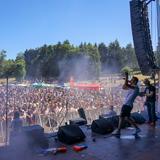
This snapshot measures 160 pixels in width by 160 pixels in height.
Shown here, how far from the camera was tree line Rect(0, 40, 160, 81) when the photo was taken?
5103 centimetres

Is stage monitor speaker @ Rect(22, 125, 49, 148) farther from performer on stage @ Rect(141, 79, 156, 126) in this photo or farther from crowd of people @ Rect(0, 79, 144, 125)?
crowd of people @ Rect(0, 79, 144, 125)

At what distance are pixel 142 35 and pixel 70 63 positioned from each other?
1730 inches

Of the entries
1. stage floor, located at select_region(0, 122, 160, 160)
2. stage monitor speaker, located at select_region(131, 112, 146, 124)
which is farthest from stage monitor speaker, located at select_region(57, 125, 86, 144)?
stage monitor speaker, located at select_region(131, 112, 146, 124)

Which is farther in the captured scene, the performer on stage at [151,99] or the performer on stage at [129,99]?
the performer on stage at [151,99]

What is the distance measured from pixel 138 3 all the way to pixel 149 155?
556 centimetres

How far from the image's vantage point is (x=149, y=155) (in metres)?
5.39

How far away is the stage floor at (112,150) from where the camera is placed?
5465 millimetres

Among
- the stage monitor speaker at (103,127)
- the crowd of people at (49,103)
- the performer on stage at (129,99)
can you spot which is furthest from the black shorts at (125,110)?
the crowd of people at (49,103)

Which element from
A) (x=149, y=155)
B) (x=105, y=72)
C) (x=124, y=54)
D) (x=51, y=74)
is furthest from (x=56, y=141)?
(x=124, y=54)

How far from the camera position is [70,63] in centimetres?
5347

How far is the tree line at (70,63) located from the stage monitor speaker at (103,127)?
3809cm

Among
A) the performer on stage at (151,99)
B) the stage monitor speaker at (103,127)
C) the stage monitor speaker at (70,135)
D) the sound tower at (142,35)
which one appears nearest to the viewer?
the stage monitor speaker at (70,135)

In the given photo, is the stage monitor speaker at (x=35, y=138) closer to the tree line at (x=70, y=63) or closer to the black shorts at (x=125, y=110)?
the black shorts at (x=125, y=110)

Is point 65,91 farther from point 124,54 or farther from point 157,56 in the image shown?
point 124,54
